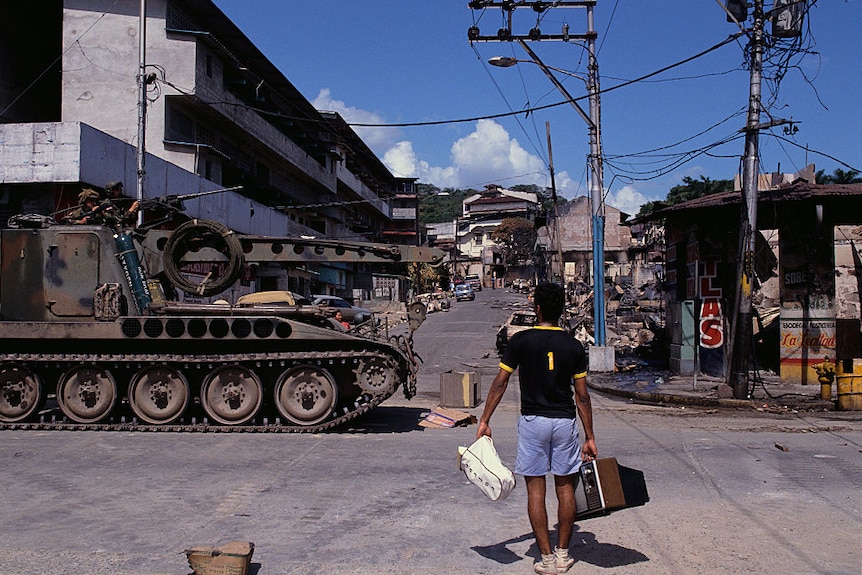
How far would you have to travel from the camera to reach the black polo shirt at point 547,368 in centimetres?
495

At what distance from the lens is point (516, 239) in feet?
260

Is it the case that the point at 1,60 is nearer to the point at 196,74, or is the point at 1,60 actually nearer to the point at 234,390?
the point at 196,74

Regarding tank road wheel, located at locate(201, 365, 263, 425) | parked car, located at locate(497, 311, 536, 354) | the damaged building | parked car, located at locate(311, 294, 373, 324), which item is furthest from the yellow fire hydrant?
parked car, located at locate(311, 294, 373, 324)

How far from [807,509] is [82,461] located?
7.26m

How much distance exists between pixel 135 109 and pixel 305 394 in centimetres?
1995

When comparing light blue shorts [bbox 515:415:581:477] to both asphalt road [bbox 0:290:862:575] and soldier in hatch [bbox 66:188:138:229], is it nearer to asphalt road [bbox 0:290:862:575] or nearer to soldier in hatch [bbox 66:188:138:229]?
asphalt road [bbox 0:290:862:575]

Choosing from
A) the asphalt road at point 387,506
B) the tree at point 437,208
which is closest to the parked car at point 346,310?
the asphalt road at point 387,506

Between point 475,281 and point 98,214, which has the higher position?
point 475,281

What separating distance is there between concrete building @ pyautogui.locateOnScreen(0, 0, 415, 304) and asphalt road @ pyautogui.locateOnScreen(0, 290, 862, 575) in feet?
35.3

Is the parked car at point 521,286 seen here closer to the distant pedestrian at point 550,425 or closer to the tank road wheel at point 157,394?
the tank road wheel at point 157,394

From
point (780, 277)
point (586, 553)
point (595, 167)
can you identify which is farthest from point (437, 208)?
point (586, 553)

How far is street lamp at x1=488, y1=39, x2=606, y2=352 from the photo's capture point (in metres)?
19.4

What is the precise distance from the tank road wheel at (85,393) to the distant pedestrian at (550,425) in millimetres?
7752

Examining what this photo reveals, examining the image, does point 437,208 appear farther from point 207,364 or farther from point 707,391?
point 207,364
